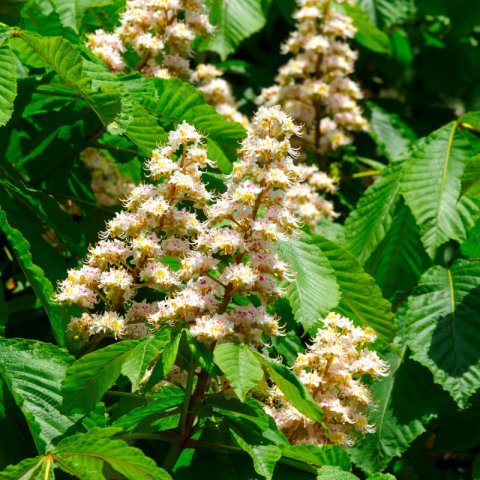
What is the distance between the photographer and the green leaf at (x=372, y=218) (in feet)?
10.1

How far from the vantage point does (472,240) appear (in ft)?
10.3

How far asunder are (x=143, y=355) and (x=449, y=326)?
1335 mm

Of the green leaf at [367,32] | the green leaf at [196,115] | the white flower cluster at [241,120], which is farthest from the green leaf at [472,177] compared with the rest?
the green leaf at [367,32]

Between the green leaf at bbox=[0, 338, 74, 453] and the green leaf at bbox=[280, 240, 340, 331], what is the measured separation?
577 mm

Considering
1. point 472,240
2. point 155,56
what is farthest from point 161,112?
point 472,240

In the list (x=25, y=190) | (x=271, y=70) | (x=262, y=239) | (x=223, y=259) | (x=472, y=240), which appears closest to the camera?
(x=262, y=239)

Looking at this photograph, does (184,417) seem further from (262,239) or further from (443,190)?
(443,190)

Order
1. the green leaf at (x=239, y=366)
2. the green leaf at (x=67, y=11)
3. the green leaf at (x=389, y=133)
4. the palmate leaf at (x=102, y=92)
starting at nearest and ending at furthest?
the green leaf at (x=239, y=366) → the palmate leaf at (x=102, y=92) → the green leaf at (x=67, y=11) → the green leaf at (x=389, y=133)

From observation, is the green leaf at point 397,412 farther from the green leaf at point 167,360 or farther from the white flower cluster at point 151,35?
the white flower cluster at point 151,35

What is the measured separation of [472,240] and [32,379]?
1684mm

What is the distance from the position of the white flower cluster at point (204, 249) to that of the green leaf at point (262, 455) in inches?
8.7

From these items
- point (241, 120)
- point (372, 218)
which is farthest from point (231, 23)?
point (372, 218)

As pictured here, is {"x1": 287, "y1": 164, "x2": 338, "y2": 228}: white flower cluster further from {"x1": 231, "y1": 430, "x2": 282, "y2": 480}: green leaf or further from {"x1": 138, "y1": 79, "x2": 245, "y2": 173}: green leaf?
{"x1": 231, "y1": 430, "x2": 282, "y2": 480}: green leaf

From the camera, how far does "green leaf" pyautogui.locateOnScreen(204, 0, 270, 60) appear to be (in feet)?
12.2
